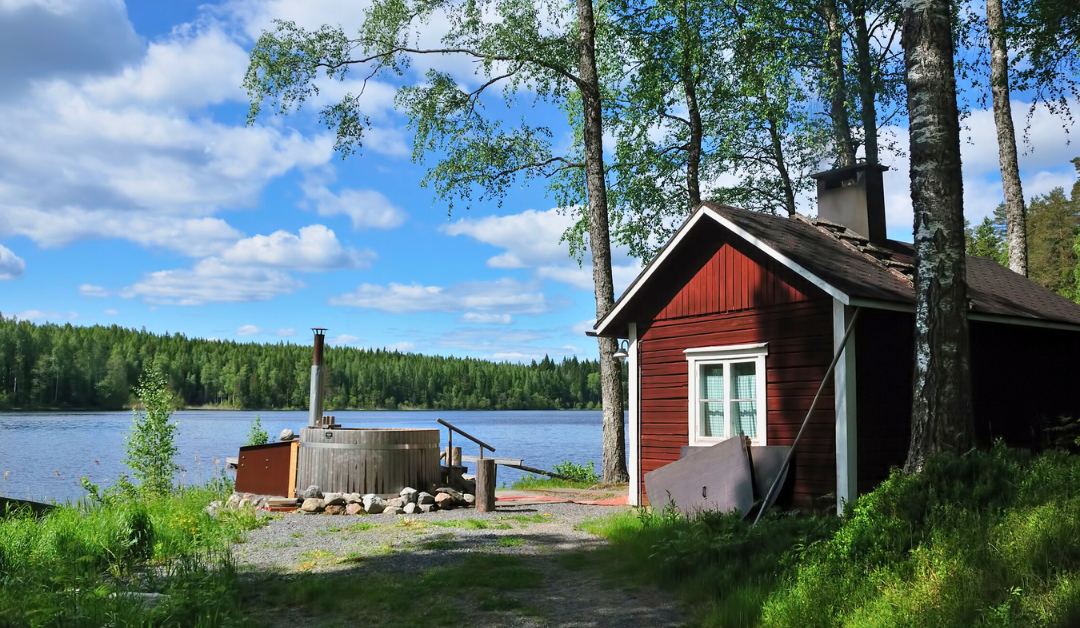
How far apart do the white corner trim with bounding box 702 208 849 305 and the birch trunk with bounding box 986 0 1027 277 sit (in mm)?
10452

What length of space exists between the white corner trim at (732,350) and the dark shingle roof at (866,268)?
139cm

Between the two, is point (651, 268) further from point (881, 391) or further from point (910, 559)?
point (910, 559)

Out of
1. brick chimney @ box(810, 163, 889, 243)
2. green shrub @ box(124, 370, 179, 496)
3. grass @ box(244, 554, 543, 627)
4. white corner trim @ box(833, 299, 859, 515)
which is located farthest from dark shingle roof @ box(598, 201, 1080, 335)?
green shrub @ box(124, 370, 179, 496)

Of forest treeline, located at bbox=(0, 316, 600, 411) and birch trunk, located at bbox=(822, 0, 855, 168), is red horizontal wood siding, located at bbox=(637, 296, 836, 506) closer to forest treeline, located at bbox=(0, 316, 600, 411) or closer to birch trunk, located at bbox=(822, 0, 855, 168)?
birch trunk, located at bbox=(822, 0, 855, 168)

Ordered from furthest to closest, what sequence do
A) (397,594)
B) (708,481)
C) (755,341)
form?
(755,341)
(708,481)
(397,594)

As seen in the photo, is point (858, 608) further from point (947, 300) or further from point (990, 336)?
point (990, 336)

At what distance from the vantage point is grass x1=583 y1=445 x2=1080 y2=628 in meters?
5.48

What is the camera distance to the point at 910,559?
6426 millimetres

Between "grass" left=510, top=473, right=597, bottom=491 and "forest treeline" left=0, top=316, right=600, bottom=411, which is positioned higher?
"forest treeline" left=0, top=316, right=600, bottom=411

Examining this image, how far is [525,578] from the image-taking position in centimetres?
796

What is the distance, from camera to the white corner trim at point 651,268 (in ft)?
40.3

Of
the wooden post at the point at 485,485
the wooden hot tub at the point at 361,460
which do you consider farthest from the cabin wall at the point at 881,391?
the wooden hot tub at the point at 361,460

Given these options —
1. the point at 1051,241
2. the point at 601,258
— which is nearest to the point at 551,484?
the point at 601,258

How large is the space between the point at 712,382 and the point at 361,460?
19.4 feet
